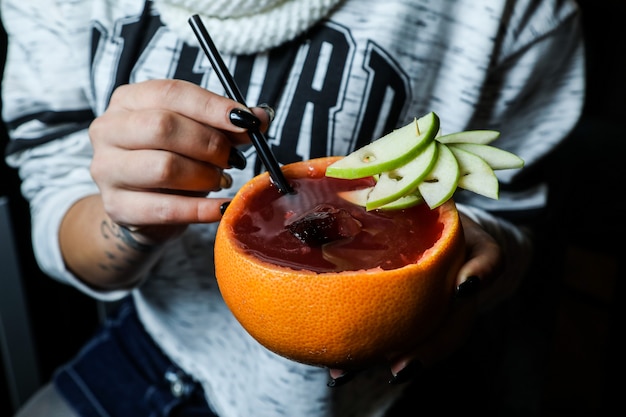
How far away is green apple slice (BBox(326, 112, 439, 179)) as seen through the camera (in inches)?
20.4

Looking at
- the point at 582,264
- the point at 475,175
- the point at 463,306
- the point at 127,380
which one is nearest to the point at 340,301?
the point at 475,175

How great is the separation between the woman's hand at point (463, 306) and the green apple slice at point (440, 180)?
9 centimetres

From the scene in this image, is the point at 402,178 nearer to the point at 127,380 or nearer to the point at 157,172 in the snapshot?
the point at 157,172

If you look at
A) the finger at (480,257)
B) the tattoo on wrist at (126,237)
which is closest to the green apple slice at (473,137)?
the finger at (480,257)

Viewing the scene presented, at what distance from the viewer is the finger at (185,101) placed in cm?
59

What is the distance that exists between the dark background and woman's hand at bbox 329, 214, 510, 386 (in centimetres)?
46

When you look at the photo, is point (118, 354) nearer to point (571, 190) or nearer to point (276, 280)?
point (276, 280)

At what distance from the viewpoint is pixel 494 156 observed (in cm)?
56

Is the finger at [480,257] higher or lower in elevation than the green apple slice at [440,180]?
lower

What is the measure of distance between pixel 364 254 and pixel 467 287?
0.33ft

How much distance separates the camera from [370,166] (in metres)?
0.52

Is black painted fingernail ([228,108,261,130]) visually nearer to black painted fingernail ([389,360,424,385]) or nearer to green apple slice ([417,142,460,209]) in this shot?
green apple slice ([417,142,460,209])

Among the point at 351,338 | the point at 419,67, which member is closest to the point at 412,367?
the point at 351,338

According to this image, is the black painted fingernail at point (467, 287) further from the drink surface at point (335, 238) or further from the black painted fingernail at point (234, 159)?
the black painted fingernail at point (234, 159)
